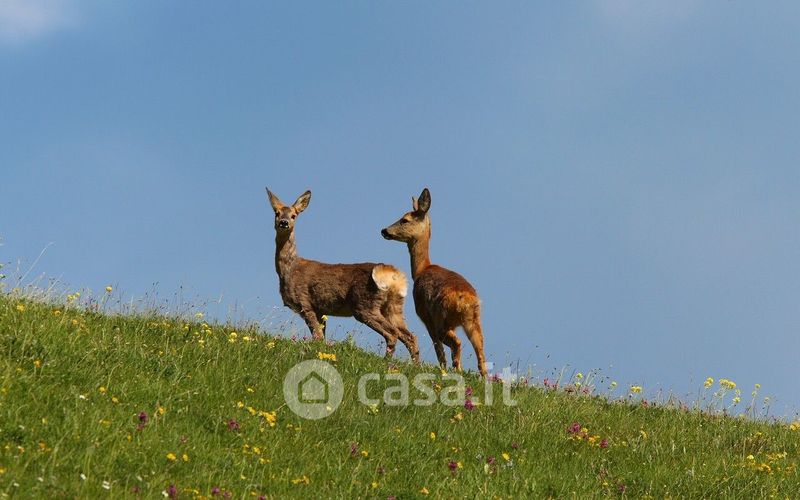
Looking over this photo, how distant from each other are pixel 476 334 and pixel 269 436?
7.38 meters

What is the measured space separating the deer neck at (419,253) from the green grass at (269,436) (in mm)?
4968

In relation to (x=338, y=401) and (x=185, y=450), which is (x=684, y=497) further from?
(x=185, y=450)

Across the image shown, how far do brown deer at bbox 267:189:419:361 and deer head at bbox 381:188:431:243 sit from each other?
0.97m

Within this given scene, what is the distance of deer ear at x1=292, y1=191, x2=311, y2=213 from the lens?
18766mm

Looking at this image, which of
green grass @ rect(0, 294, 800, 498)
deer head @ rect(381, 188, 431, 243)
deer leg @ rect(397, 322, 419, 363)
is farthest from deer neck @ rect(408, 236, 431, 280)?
green grass @ rect(0, 294, 800, 498)

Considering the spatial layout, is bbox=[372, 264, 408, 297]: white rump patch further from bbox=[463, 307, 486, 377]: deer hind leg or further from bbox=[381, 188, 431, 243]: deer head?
bbox=[463, 307, 486, 377]: deer hind leg

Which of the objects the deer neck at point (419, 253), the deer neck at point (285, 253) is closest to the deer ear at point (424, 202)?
the deer neck at point (419, 253)

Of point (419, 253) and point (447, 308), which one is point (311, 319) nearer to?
point (419, 253)

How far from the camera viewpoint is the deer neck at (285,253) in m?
18.8

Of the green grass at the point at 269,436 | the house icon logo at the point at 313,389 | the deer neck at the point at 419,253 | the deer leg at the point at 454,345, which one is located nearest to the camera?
the green grass at the point at 269,436

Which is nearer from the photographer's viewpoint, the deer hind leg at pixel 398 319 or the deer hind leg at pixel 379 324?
the deer hind leg at pixel 379 324

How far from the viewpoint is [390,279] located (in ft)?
58.2

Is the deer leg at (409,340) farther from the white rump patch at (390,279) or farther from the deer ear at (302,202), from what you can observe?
the deer ear at (302,202)

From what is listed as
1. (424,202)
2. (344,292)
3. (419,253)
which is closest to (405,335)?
(344,292)
